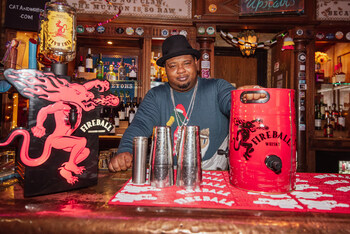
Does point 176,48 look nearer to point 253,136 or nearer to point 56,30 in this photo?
point 56,30

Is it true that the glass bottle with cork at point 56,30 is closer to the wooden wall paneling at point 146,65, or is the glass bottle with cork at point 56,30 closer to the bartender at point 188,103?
the bartender at point 188,103

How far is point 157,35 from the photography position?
3.21 metres

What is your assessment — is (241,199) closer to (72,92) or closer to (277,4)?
(72,92)

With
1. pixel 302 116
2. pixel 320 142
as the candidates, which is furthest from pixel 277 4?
pixel 320 142

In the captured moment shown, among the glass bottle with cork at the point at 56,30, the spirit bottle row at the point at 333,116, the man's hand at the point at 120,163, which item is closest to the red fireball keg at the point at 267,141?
the man's hand at the point at 120,163

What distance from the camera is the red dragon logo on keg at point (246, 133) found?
71 cm

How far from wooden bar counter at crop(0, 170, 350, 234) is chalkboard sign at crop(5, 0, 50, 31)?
308 centimetres

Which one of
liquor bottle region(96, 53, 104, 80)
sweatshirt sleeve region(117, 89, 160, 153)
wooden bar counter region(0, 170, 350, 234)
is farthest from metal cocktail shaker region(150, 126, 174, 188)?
liquor bottle region(96, 53, 104, 80)

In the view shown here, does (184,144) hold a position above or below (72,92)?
below

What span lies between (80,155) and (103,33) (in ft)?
9.03

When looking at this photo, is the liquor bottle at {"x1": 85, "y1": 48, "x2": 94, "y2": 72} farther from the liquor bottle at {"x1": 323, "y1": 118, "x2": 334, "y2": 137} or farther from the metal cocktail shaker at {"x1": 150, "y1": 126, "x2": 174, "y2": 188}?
the liquor bottle at {"x1": 323, "y1": 118, "x2": 334, "y2": 137}

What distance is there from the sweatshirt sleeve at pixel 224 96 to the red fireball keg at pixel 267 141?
83cm

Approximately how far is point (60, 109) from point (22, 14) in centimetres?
295

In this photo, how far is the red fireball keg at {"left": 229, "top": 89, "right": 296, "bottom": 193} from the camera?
2.31 ft
